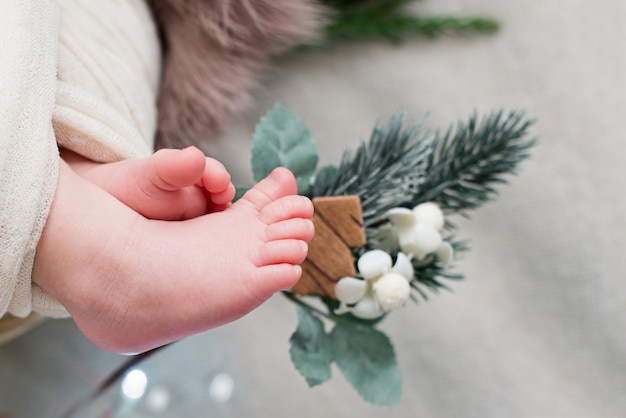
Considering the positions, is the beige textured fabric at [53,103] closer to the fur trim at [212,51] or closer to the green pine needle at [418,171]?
the fur trim at [212,51]

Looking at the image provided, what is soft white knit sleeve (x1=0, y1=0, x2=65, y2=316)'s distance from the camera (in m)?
0.36

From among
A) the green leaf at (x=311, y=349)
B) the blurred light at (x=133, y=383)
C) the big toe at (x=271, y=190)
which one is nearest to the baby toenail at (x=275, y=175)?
the big toe at (x=271, y=190)

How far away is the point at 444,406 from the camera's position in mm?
687

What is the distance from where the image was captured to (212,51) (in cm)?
55

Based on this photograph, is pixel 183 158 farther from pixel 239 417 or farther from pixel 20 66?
pixel 239 417

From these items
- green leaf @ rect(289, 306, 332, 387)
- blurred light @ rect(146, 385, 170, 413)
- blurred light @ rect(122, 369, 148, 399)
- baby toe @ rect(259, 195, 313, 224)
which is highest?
baby toe @ rect(259, 195, 313, 224)

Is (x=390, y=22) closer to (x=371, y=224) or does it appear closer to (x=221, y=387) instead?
(x=371, y=224)

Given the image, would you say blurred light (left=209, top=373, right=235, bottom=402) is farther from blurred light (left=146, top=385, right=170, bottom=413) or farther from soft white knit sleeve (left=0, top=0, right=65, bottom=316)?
soft white knit sleeve (left=0, top=0, right=65, bottom=316)

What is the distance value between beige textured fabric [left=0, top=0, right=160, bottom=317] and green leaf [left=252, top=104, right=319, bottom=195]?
89 mm

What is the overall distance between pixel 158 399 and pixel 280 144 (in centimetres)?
36

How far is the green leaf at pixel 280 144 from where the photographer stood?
429 millimetres

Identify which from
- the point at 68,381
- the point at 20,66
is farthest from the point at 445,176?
the point at 68,381

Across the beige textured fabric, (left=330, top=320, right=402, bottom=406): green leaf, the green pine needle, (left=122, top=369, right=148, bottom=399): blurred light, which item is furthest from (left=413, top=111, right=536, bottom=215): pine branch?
(left=122, top=369, right=148, bottom=399): blurred light

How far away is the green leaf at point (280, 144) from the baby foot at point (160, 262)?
0.05 meters
